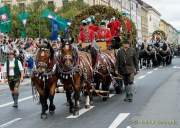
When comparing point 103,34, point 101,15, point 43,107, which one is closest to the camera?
point 43,107

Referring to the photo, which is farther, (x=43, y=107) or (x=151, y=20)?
(x=151, y=20)

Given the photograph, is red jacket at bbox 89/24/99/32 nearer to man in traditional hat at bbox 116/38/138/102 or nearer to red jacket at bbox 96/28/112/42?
red jacket at bbox 96/28/112/42

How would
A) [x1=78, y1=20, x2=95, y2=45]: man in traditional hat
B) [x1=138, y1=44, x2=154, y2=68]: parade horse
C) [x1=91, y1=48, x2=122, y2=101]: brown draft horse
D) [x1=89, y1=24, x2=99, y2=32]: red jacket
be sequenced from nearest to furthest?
[x1=91, y1=48, x2=122, y2=101]: brown draft horse → [x1=78, y1=20, x2=95, y2=45]: man in traditional hat → [x1=89, y1=24, x2=99, y2=32]: red jacket → [x1=138, y1=44, x2=154, y2=68]: parade horse

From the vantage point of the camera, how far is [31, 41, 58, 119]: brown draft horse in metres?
13.7

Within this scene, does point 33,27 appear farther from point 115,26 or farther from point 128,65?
point 128,65

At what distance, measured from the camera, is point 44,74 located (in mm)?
13680

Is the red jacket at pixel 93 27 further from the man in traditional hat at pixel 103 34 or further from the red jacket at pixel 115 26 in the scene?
the red jacket at pixel 115 26

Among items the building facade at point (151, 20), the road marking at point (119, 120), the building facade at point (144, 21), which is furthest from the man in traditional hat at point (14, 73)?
the building facade at point (151, 20)

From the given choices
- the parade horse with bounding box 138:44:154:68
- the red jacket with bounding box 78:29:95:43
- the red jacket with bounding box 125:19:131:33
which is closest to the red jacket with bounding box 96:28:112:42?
the red jacket with bounding box 125:19:131:33

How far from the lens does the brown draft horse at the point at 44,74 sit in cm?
1368

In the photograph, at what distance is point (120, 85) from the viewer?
19641 mm

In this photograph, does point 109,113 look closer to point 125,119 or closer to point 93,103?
point 125,119

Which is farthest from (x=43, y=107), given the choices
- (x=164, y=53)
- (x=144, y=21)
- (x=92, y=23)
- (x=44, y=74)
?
(x=144, y=21)

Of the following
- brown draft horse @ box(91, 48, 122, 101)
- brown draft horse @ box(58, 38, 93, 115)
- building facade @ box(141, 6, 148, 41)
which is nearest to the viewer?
brown draft horse @ box(58, 38, 93, 115)
